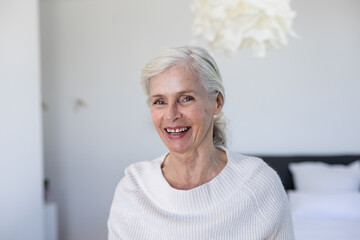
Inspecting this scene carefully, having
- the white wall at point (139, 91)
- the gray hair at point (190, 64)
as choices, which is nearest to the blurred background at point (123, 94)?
the white wall at point (139, 91)

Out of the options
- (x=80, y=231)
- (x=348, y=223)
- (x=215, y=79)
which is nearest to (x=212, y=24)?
(x=215, y=79)

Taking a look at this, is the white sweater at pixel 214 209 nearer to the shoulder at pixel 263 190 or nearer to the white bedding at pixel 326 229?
the shoulder at pixel 263 190

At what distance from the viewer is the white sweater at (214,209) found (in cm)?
127

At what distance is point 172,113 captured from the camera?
1.26 metres

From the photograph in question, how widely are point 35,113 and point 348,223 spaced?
2341 millimetres

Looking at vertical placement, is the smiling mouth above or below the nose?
below

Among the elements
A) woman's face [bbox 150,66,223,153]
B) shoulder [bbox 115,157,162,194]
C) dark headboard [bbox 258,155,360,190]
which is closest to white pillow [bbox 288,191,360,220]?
dark headboard [bbox 258,155,360,190]

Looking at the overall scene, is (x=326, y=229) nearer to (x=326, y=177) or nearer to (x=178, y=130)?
(x=326, y=177)

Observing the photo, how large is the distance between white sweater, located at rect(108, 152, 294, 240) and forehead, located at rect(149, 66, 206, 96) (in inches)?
12.9

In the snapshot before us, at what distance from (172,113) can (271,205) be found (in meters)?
0.46

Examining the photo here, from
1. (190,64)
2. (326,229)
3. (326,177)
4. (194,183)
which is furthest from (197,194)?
(326,177)

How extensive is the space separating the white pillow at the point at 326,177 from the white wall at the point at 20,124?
2.09 meters

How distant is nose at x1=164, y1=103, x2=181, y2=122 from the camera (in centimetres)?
126

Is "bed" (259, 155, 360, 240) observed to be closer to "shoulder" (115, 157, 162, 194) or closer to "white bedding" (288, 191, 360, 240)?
"white bedding" (288, 191, 360, 240)
